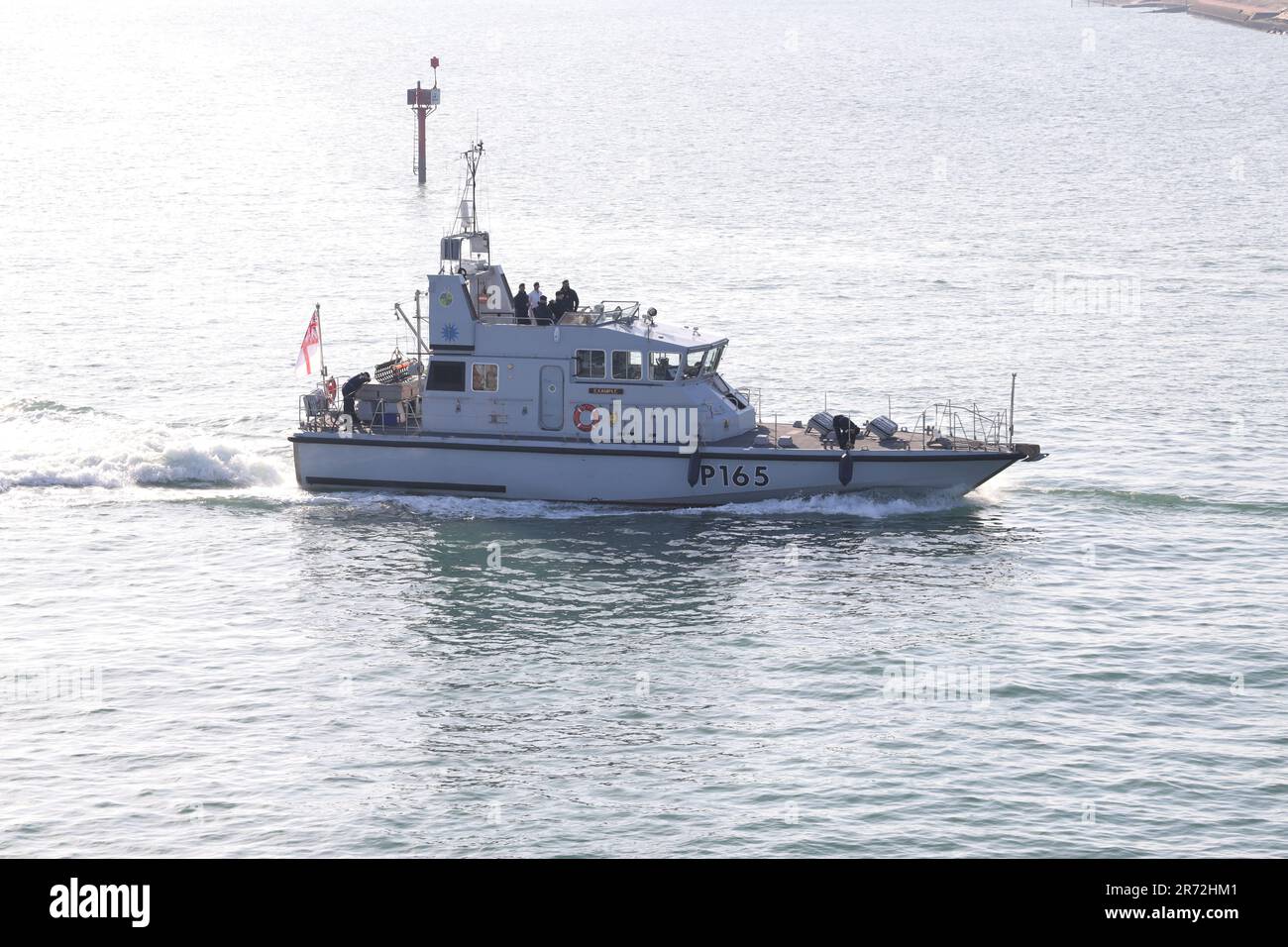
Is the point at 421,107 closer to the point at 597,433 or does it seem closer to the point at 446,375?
the point at 446,375

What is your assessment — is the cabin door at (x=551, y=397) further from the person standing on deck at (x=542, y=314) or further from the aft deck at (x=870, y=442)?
the aft deck at (x=870, y=442)

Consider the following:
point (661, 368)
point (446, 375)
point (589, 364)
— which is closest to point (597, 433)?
point (589, 364)

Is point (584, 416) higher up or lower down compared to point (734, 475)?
higher up

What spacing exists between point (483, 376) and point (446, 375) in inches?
37.8

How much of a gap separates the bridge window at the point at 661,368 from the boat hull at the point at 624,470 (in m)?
1.75

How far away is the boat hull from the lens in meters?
40.6

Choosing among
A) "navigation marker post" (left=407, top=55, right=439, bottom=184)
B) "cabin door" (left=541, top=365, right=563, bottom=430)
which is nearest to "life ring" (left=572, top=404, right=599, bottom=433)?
"cabin door" (left=541, top=365, right=563, bottom=430)

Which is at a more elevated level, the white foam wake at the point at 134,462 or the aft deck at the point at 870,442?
the aft deck at the point at 870,442

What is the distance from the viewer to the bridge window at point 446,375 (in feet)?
136

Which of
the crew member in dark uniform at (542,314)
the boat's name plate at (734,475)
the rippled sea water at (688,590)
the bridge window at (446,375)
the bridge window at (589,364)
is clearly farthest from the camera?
the bridge window at (446,375)

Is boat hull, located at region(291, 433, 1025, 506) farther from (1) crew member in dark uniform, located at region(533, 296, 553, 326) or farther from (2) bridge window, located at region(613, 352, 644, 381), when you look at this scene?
(1) crew member in dark uniform, located at region(533, 296, 553, 326)

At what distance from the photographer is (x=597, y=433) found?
4131 cm

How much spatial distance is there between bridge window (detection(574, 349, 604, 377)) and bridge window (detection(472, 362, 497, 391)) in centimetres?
211

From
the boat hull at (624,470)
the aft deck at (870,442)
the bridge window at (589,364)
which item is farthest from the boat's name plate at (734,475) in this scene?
the bridge window at (589,364)
